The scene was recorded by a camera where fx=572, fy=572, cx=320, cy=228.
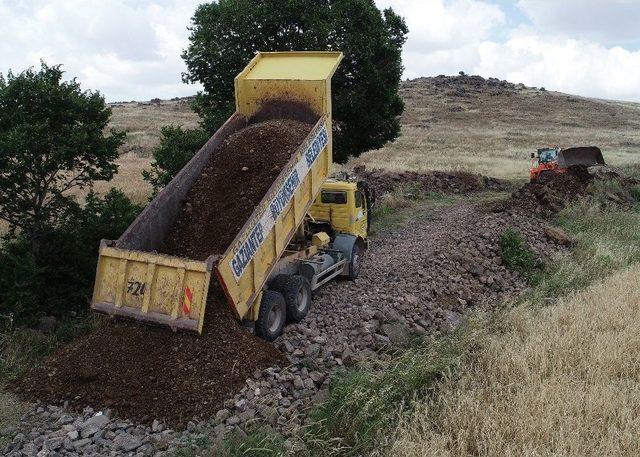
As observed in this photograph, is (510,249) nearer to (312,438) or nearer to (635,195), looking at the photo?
(312,438)

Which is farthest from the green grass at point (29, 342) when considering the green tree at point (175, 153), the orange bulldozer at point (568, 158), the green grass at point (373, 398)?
the orange bulldozer at point (568, 158)

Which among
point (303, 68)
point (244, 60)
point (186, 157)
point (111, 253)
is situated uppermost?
point (244, 60)

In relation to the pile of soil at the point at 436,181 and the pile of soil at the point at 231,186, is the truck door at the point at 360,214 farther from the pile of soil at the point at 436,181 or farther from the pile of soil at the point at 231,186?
the pile of soil at the point at 436,181

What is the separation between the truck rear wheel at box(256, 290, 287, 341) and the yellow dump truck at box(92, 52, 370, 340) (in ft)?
0.05

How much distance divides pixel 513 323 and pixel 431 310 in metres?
1.71

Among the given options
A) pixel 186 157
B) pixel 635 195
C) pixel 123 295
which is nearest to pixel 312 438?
pixel 123 295

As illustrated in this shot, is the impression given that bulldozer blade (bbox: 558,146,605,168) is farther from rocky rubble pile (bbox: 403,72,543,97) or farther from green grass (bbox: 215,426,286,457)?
rocky rubble pile (bbox: 403,72,543,97)

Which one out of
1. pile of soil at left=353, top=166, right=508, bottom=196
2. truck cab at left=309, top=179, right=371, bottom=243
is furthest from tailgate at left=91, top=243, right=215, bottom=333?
pile of soil at left=353, top=166, right=508, bottom=196

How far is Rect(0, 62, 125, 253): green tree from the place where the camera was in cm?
958

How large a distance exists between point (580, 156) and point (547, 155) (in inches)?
51.8

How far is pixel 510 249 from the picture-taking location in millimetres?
13430

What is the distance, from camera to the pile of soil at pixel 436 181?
77.7 feet

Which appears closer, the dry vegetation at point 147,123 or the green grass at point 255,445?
the green grass at point 255,445

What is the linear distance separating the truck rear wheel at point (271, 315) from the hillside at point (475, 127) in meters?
12.5
